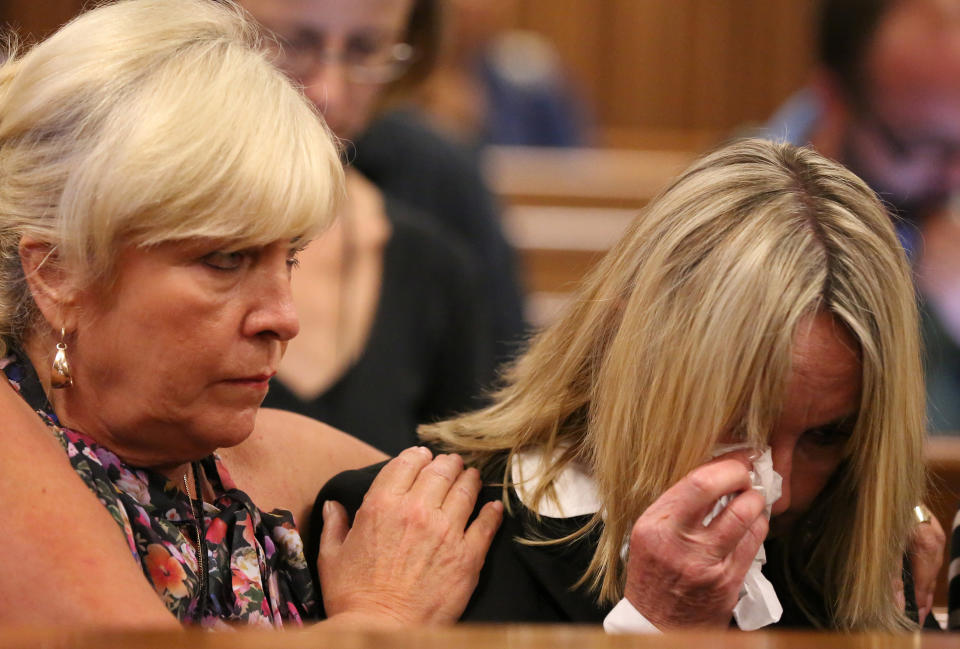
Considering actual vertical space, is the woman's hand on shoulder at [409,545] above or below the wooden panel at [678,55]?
above

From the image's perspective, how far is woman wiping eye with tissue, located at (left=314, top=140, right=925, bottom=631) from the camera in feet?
4.73

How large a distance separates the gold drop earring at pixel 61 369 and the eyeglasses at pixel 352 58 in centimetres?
110

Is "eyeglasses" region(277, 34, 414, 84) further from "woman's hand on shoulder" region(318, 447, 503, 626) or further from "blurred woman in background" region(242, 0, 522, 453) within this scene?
"woman's hand on shoulder" region(318, 447, 503, 626)

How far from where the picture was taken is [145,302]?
1370mm

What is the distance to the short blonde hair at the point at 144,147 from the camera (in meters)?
1.34

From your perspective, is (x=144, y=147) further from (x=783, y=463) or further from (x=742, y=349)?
(x=783, y=463)

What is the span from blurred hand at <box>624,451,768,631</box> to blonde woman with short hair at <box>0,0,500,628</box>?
0.85 feet

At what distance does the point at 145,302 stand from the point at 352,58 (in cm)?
128

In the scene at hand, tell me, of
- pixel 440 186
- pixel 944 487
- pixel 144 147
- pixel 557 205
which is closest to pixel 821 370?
pixel 944 487

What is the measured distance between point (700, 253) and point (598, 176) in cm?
377

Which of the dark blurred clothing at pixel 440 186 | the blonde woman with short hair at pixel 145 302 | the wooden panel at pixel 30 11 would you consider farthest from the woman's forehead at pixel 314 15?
the wooden panel at pixel 30 11

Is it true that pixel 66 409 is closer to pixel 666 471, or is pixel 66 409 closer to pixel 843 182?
pixel 666 471

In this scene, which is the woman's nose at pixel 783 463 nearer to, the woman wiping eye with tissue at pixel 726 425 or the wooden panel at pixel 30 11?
the woman wiping eye with tissue at pixel 726 425

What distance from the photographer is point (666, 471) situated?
150 centimetres
